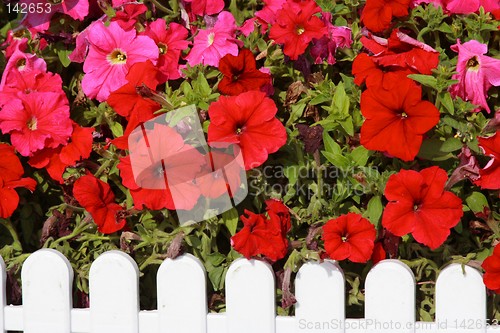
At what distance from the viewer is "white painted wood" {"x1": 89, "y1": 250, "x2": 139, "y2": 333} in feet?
5.88

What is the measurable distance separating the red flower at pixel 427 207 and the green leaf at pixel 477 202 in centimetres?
11

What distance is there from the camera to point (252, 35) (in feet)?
6.28

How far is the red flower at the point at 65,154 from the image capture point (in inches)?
72.7

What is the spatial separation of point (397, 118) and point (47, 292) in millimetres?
790

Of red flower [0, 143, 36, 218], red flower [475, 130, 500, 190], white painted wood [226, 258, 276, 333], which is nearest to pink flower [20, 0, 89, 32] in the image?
red flower [0, 143, 36, 218]

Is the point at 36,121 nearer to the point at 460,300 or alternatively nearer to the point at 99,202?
the point at 99,202

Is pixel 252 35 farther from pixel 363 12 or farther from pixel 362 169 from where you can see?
pixel 362 169

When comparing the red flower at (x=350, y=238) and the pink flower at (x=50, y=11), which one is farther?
the pink flower at (x=50, y=11)

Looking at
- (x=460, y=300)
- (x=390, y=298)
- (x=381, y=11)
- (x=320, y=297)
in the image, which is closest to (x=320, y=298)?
(x=320, y=297)

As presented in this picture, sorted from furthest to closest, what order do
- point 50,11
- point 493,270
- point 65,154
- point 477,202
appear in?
point 50,11 → point 65,154 → point 477,202 → point 493,270

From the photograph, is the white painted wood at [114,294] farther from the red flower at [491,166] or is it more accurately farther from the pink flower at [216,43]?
the red flower at [491,166]

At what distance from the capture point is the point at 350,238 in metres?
1.69

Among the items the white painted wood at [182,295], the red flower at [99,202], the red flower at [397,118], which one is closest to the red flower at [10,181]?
the red flower at [99,202]

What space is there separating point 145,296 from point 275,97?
511 millimetres
